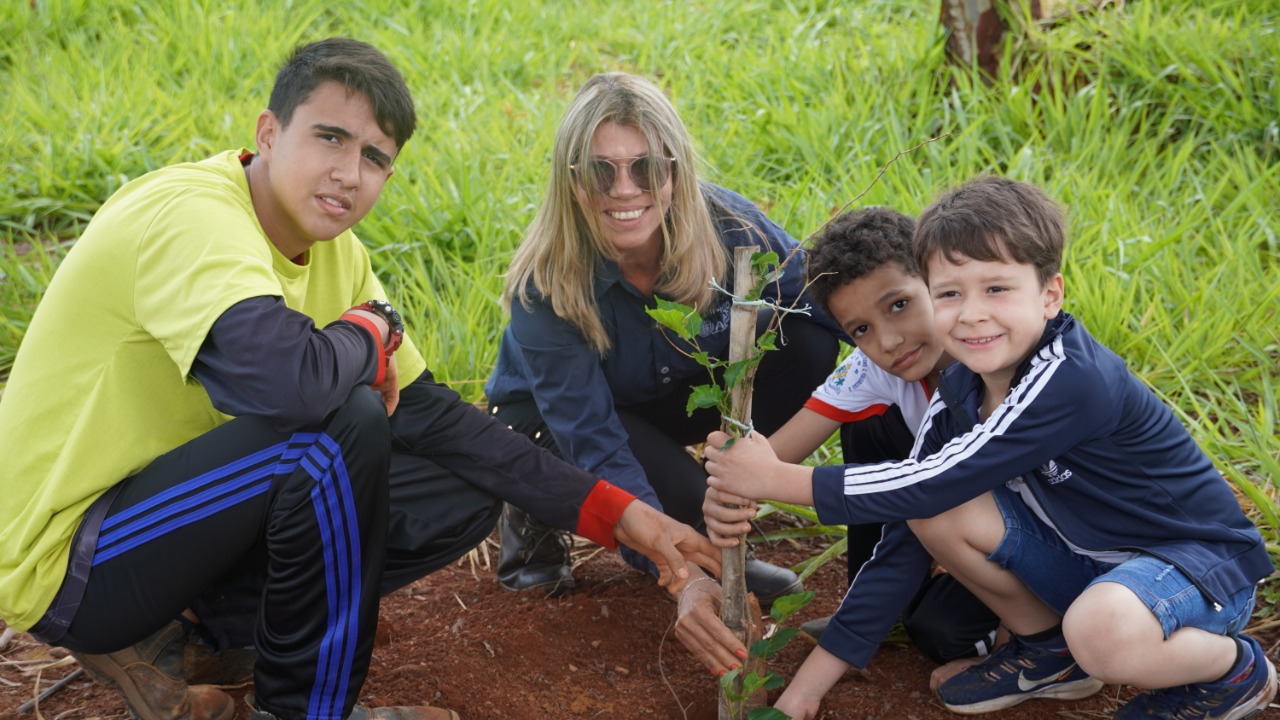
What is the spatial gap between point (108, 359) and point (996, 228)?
1532 millimetres

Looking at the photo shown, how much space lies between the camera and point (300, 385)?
1.77 meters

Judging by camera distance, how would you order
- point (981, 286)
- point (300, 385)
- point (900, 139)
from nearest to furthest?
1. point (300, 385)
2. point (981, 286)
3. point (900, 139)

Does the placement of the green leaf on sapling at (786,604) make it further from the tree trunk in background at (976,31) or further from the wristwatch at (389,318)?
the tree trunk in background at (976,31)

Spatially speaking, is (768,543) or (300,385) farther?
(768,543)

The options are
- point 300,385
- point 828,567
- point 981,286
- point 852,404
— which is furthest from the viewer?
point 828,567

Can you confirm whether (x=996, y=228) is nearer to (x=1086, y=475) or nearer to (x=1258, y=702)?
(x=1086, y=475)

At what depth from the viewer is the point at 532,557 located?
2.70m

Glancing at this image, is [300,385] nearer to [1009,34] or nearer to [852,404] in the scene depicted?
[852,404]

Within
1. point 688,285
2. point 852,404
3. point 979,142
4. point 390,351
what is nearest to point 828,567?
point 852,404

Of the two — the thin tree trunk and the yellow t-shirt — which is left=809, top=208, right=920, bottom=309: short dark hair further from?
the yellow t-shirt

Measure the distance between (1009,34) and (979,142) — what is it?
51 centimetres

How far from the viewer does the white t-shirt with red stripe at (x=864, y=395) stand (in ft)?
7.64

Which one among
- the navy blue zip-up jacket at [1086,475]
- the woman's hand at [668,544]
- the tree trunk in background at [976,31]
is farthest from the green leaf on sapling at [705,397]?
the tree trunk in background at [976,31]

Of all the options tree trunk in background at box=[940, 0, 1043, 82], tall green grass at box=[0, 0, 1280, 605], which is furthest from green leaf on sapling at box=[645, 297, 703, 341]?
tree trunk in background at box=[940, 0, 1043, 82]
